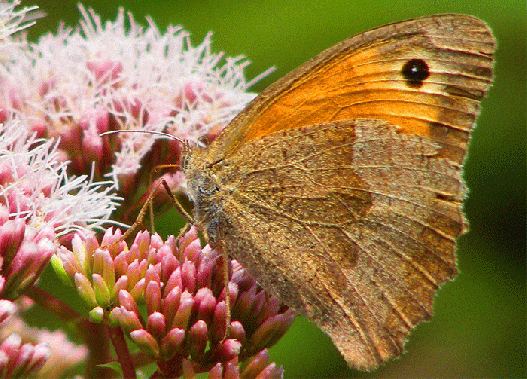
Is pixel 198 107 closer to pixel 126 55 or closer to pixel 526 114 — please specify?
pixel 126 55

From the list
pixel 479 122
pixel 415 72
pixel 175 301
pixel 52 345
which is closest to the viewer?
pixel 175 301

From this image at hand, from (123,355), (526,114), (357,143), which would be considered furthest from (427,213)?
(526,114)

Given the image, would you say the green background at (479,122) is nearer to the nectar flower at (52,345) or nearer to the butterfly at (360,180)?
the butterfly at (360,180)

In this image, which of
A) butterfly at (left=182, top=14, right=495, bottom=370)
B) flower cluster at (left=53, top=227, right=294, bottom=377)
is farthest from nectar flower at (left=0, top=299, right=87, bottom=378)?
butterfly at (left=182, top=14, right=495, bottom=370)

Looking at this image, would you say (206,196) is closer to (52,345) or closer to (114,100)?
(114,100)

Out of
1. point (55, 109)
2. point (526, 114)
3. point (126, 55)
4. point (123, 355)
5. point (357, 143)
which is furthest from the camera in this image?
point (526, 114)

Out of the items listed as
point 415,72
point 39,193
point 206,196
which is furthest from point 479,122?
point 39,193
